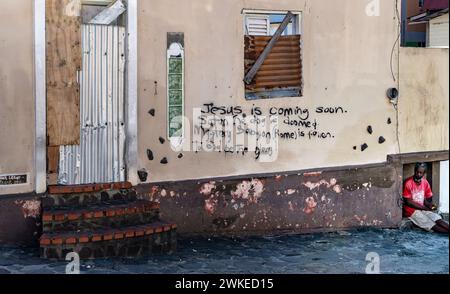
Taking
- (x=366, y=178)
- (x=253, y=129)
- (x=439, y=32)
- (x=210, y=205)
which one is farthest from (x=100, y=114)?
(x=439, y=32)

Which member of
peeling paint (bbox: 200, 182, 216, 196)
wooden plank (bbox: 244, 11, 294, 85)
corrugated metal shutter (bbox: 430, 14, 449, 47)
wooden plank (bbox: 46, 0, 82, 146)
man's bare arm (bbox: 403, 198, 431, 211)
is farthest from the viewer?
corrugated metal shutter (bbox: 430, 14, 449, 47)

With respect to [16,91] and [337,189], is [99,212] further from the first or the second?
[337,189]

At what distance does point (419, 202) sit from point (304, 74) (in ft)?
9.79

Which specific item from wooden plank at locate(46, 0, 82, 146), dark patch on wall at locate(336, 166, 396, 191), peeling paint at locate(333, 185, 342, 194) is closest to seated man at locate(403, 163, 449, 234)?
dark patch on wall at locate(336, 166, 396, 191)

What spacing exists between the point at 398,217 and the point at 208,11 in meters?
4.67

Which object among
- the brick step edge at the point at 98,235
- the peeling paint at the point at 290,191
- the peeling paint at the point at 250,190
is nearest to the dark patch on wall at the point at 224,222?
the peeling paint at the point at 250,190

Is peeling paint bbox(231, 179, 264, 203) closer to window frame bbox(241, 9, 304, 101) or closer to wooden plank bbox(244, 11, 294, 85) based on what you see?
window frame bbox(241, 9, 304, 101)

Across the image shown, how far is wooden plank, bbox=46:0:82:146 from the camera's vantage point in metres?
8.53

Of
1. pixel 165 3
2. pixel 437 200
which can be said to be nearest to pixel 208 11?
pixel 165 3

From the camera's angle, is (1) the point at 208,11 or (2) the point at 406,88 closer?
(1) the point at 208,11

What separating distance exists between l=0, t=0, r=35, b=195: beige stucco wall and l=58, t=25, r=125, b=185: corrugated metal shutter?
20.4 inches

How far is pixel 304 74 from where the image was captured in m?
10.2
